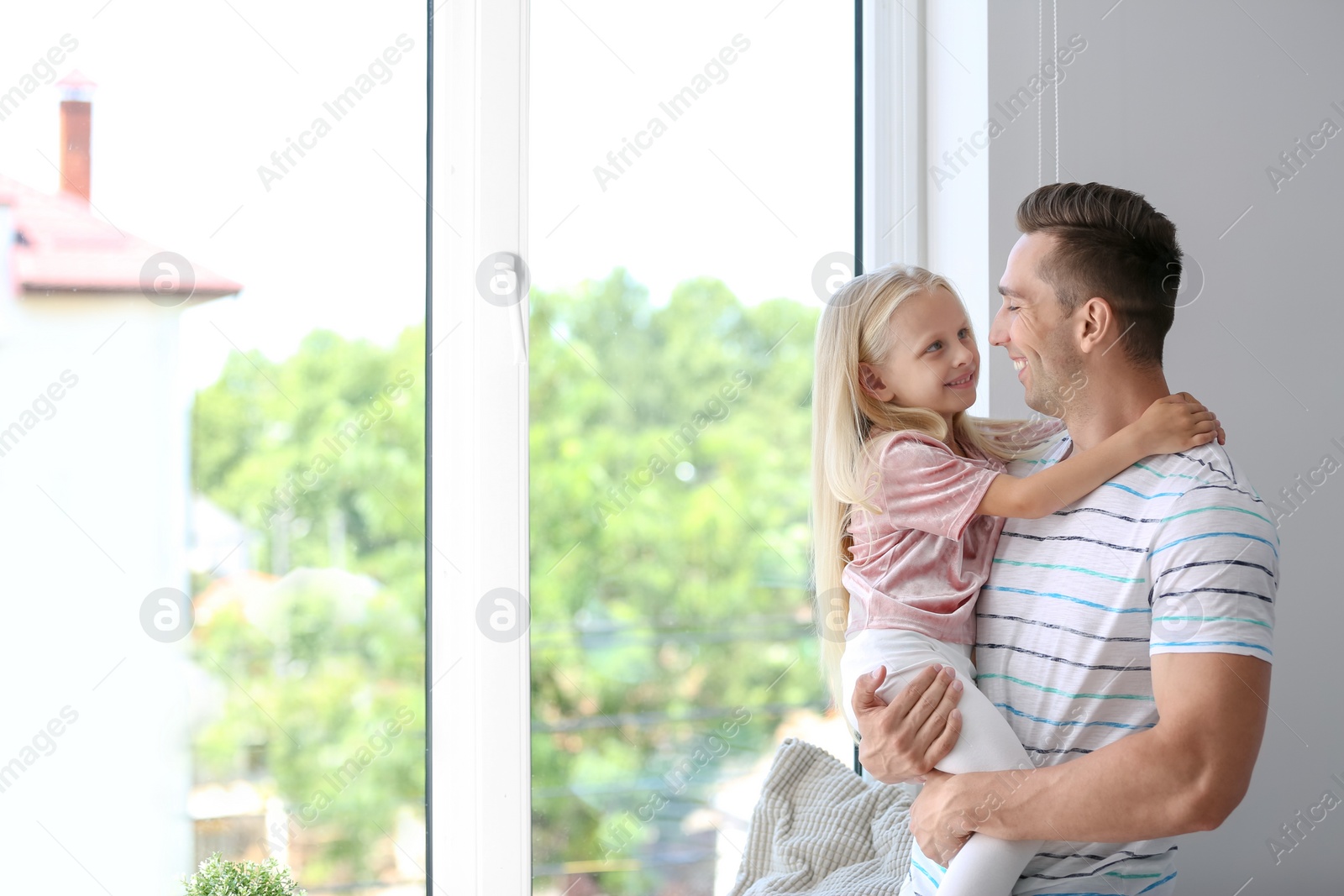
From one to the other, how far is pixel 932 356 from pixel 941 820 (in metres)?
0.63

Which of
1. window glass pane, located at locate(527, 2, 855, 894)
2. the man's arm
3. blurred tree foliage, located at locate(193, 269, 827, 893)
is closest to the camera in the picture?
the man's arm

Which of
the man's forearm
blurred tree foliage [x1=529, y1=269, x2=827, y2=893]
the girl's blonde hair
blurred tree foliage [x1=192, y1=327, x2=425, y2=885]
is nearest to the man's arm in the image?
the man's forearm

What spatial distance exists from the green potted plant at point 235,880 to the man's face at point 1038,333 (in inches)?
51.7

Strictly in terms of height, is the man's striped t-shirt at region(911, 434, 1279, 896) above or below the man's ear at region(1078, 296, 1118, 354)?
below

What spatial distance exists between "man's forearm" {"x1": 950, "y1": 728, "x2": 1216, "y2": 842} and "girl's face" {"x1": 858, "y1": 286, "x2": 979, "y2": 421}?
0.52 metres

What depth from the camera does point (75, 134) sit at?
152cm

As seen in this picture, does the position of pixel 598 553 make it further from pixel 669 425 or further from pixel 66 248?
pixel 66 248

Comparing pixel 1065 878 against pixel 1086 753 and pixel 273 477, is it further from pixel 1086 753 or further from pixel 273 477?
pixel 273 477

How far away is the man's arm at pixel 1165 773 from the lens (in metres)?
1.08

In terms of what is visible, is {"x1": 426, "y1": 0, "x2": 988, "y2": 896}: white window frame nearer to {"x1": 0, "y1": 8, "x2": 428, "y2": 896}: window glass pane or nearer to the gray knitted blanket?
{"x1": 0, "y1": 8, "x2": 428, "y2": 896}: window glass pane

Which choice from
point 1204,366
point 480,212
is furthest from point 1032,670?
point 480,212

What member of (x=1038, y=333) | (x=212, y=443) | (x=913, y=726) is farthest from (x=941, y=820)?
(x=212, y=443)

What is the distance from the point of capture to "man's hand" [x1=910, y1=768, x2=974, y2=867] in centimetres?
120

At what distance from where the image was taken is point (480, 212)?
1674mm
